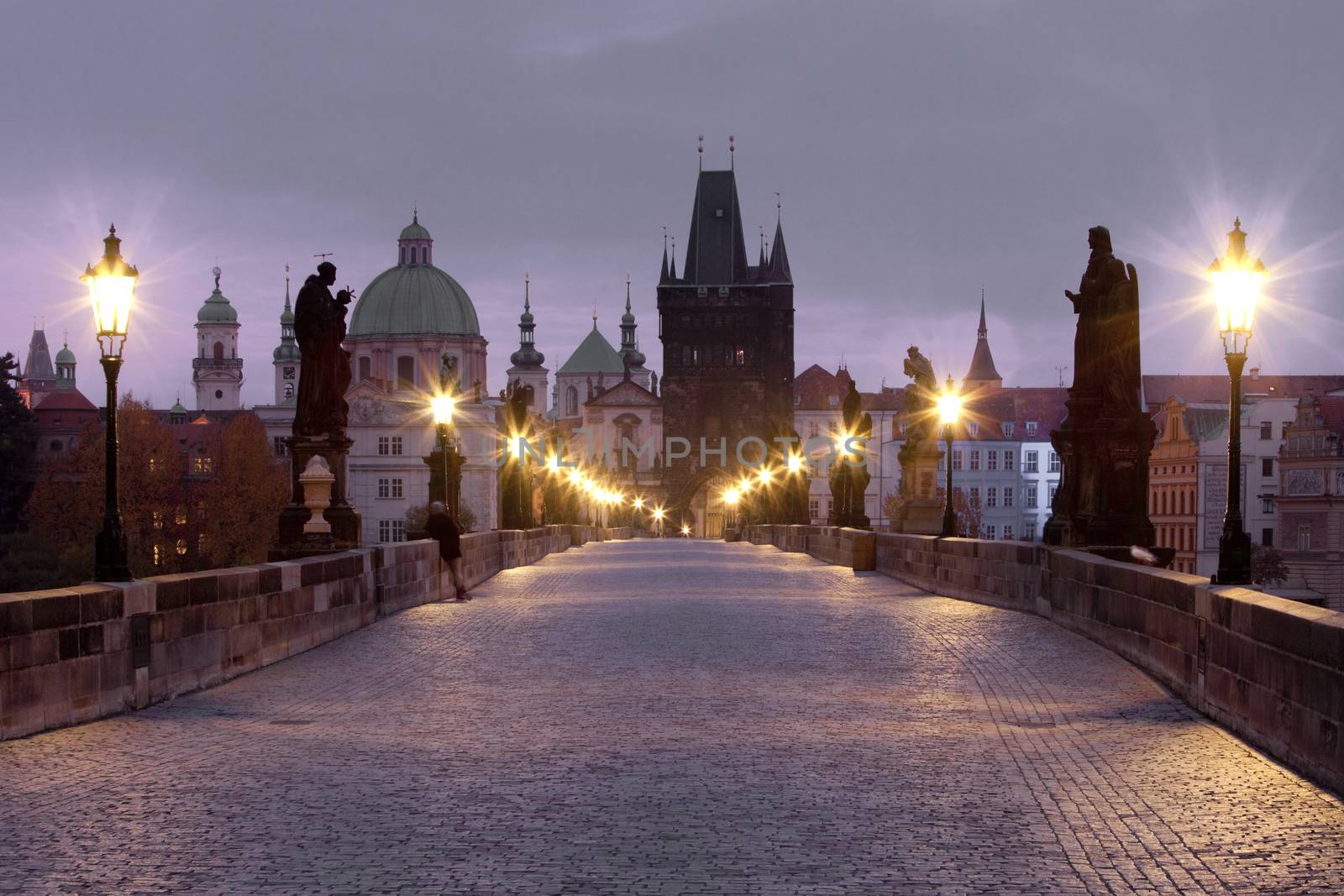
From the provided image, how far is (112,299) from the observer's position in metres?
14.4

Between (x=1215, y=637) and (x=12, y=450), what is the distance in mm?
87056

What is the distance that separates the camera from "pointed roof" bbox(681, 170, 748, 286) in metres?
140

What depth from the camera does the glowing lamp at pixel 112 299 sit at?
47.4 feet

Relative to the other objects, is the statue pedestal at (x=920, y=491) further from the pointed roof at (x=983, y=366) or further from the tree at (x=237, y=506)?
the pointed roof at (x=983, y=366)

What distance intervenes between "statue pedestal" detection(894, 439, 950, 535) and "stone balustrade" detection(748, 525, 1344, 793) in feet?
50.3

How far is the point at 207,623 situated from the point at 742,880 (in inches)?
295

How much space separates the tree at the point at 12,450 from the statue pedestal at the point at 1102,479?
252 ft

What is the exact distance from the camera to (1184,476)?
10188 centimetres

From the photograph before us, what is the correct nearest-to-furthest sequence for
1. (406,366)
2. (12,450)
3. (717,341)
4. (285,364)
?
(12,450) → (717,341) → (406,366) → (285,364)

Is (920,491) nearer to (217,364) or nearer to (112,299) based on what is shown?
(112,299)

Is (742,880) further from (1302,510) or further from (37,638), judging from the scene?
(1302,510)

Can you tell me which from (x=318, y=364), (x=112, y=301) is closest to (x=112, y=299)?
(x=112, y=301)

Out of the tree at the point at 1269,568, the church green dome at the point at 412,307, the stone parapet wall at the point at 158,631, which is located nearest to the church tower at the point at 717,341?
the church green dome at the point at 412,307

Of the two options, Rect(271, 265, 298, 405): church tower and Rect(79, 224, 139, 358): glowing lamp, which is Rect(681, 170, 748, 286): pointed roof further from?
Rect(79, 224, 139, 358): glowing lamp
